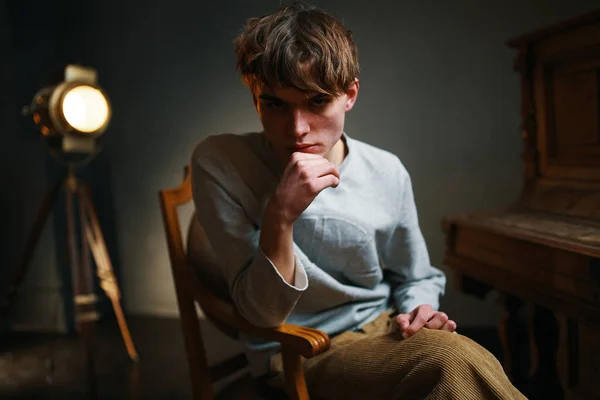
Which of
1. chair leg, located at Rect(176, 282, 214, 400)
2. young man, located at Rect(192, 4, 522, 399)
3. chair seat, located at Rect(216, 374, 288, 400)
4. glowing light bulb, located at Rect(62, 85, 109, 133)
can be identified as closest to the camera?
young man, located at Rect(192, 4, 522, 399)

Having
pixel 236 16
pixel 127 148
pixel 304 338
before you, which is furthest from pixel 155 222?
pixel 304 338

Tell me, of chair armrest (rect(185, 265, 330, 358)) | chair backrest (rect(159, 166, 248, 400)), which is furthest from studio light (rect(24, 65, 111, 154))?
chair armrest (rect(185, 265, 330, 358))

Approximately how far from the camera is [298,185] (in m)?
1.21

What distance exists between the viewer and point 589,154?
6.81ft

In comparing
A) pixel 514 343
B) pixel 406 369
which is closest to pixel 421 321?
pixel 406 369

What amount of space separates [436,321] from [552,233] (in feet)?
2.39

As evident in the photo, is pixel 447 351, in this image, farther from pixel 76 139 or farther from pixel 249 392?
pixel 76 139

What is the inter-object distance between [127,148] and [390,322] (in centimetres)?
246

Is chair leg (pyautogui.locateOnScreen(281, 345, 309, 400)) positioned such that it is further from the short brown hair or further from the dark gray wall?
the dark gray wall

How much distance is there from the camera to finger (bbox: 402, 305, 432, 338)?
1.22m

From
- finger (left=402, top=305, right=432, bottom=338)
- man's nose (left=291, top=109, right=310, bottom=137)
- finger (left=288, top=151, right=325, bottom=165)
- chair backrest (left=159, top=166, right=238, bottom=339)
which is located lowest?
finger (left=402, top=305, right=432, bottom=338)

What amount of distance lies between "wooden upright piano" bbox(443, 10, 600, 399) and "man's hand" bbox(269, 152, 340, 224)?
0.85 m

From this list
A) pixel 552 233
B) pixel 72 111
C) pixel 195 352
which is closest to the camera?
pixel 195 352

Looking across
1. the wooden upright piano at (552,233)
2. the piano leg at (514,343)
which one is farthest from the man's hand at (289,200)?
the piano leg at (514,343)
